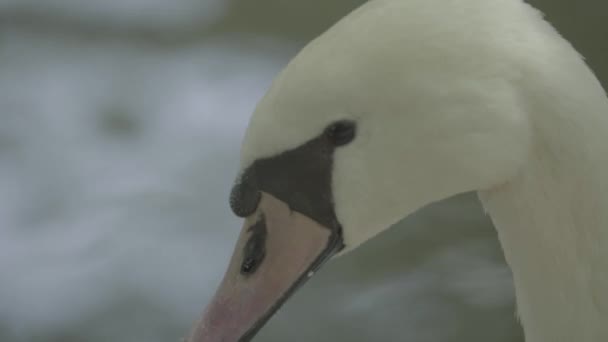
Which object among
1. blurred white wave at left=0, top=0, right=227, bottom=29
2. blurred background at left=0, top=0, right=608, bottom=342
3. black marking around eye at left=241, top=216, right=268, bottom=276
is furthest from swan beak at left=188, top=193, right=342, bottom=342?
blurred white wave at left=0, top=0, right=227, bottom=29

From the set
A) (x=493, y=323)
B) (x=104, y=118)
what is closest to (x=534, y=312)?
(x=493, y=323)

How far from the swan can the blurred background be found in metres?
0.78

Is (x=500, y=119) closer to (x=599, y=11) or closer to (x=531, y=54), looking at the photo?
(x=531, y=54)

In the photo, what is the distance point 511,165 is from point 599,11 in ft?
4.79

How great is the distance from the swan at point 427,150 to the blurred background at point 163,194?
78 centimetres

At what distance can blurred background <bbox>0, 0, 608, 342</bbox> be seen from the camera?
1.75 metres

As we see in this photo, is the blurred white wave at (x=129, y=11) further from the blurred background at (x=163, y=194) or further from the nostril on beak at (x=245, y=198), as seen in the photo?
the nostril on beak at (x=245, y=198)

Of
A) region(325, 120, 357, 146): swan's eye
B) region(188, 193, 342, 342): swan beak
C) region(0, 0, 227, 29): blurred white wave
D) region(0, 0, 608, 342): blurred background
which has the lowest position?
region(0, 0, 608, 342): blurred background

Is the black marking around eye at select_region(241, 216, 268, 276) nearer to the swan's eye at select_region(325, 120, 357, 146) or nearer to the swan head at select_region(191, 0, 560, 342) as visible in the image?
the swan head at select_region(191, 0, 560, 342)

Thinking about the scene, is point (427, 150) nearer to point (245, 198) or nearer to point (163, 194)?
point (245, 198)

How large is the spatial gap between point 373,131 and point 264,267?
0.17 m

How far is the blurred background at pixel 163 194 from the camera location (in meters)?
1.75

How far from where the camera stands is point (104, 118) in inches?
84.9

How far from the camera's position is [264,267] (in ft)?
3.05
